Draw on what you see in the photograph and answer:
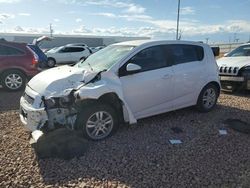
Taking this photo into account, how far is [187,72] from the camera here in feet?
20.2

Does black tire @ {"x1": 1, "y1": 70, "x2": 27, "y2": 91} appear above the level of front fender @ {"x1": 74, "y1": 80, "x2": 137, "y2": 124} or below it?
below

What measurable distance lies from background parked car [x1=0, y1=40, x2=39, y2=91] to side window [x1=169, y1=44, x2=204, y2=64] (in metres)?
5.20

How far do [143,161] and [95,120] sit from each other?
3.73 ft

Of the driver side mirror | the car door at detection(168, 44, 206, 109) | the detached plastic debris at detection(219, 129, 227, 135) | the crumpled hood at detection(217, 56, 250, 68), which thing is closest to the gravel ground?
the detached plastic debris at detection(219, 129, 227, 135)

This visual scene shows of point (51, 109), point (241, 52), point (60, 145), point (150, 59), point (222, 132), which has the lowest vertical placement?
point (222, 132)

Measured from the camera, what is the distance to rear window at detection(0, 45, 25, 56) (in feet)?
30.3

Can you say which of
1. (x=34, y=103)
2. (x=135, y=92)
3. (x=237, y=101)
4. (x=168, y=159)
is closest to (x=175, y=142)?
(x=168, y=159)

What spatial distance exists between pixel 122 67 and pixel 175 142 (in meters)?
1.61

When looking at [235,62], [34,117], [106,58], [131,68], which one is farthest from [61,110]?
[235,62]

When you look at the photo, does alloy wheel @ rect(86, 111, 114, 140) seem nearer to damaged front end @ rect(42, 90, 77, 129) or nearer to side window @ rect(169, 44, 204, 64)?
damaged front end @ rect(42, 90, 77, 129)

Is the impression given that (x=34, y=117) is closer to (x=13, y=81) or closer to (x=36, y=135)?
(x=36, y=135)

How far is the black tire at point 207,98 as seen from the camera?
260 inches

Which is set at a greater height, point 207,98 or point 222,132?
point 207,98

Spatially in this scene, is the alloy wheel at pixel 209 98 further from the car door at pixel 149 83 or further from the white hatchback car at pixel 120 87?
the car door at pixel 149 83
